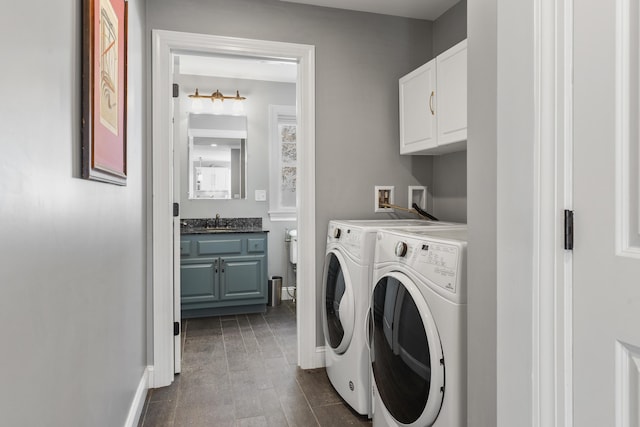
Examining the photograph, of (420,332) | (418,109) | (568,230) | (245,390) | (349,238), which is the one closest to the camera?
(568,230)

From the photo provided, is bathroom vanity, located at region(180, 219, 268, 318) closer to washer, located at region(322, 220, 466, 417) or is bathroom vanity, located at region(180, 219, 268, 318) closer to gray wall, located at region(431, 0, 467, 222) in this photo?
washer, located at region(322, 220, 466, 417)

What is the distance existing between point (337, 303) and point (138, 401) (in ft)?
3.68

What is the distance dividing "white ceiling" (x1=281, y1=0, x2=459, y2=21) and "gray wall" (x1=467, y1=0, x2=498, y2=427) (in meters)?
1.61

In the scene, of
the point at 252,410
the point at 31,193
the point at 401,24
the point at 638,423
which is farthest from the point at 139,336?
the point at 401,24

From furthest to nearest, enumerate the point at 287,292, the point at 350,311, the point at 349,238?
the point at 287,292
the point at 349,238
the point at 350,311

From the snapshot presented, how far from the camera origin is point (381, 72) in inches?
108

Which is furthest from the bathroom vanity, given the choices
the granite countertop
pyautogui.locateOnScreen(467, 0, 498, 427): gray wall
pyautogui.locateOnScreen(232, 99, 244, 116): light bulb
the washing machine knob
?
pyautogui.locateOnScreen(467, 0, 498, 427): gray wall

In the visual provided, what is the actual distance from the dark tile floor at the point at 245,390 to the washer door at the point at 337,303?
12.1 inches

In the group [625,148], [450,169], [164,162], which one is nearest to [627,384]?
[625,148]

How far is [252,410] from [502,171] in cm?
175

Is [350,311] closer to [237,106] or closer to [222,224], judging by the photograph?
[222,224]

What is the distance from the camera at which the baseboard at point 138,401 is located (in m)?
1.76

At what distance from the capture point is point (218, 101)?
13.6ft

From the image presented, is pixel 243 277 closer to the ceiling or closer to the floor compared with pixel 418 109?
closer to the floor
